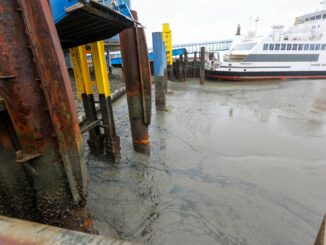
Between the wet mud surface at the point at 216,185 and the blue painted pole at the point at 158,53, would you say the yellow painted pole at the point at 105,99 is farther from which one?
the blue painted pole at the point at 158,53

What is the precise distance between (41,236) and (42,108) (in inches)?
38.8

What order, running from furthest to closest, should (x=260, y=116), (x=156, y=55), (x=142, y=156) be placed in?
(x=156, y=55)
(x=260, y=116)
(x=142, y=156)

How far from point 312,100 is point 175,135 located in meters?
7.69

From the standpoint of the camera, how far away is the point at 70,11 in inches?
66.9

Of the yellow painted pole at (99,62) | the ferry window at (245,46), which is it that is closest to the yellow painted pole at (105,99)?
the yellow painted pole at (99,62)

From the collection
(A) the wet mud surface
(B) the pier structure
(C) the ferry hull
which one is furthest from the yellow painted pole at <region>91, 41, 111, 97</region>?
(C) the ferry hull

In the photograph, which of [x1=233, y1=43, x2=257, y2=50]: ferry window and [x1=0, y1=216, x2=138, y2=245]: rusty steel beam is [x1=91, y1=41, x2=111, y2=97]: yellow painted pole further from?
[x1=233, y1=43, x2=257, y2=50]: ferry window

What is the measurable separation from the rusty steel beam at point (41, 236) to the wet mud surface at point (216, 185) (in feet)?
4.62

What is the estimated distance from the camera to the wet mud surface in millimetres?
2363

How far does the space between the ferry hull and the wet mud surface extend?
8679 millimetres

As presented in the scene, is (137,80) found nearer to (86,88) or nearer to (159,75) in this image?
(86,88)

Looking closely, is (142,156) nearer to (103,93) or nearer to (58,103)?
(103,93)

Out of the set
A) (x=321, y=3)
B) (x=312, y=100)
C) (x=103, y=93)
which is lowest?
(x=312, y=100)

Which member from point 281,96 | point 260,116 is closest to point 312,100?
point 281,96
